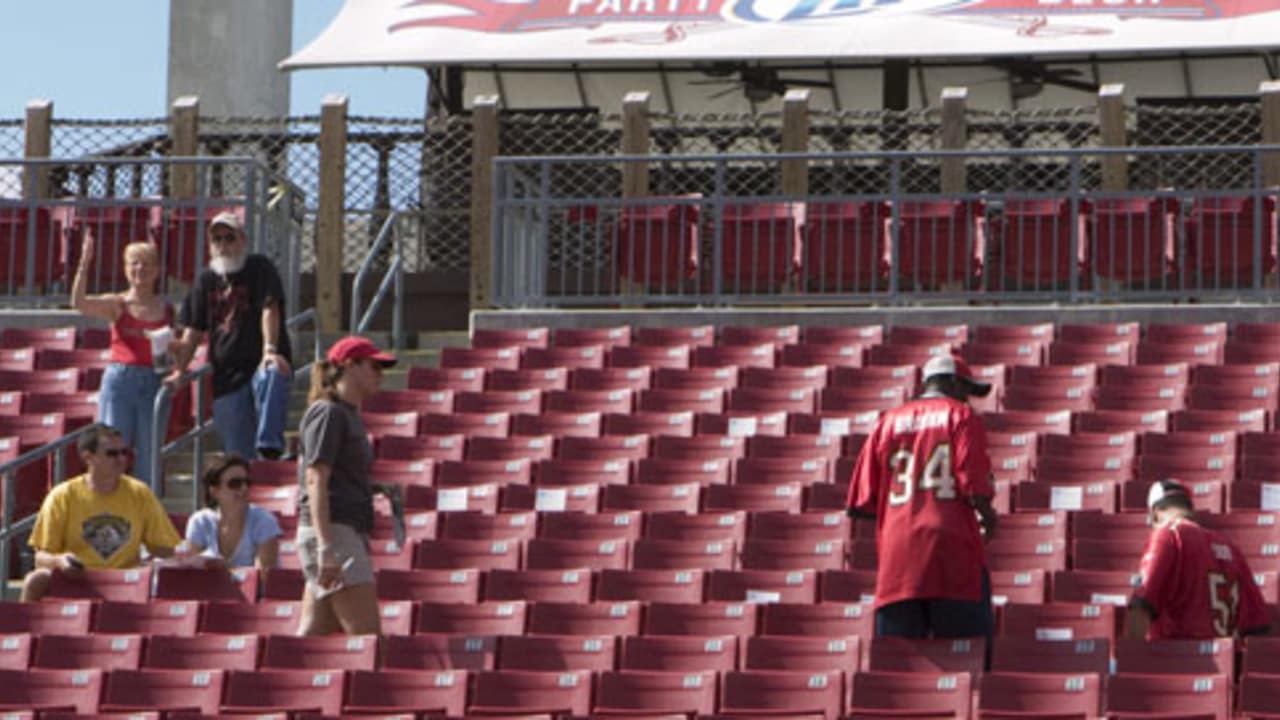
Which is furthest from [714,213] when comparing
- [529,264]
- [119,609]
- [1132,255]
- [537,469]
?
[119,609]

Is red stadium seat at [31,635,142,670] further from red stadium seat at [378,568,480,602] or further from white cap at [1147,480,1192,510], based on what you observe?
white cap at [1147,480,1192,510]

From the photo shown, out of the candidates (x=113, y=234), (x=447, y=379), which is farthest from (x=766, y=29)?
(x=447, y=379)

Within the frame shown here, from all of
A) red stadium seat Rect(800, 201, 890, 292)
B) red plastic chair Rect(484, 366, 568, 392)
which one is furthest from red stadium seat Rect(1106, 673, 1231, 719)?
red stadium seat Rect(800, 201, 890, 292)

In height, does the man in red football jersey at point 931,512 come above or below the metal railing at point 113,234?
below

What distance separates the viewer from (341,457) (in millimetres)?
10562

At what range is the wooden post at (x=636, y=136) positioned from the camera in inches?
805

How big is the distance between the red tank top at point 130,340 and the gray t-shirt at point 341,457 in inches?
146

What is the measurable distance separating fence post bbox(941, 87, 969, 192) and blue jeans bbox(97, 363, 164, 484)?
25.3 feet

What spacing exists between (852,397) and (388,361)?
15.1ft

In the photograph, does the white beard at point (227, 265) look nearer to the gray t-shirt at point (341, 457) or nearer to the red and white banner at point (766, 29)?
the gray t-shirt at point (341, 457)

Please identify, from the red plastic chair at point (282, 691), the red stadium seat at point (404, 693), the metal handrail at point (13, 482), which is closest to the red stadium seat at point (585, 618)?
the red stadium seat at point (404, 693)

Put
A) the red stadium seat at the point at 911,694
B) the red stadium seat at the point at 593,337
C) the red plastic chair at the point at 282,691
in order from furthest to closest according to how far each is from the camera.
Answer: the red stadium seat at the point at 593,337 < the red plastic chair at the point at 282,691 < the red stadium seat at the point at 911,694

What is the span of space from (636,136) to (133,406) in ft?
23.7

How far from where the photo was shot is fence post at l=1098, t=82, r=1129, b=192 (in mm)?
20234
